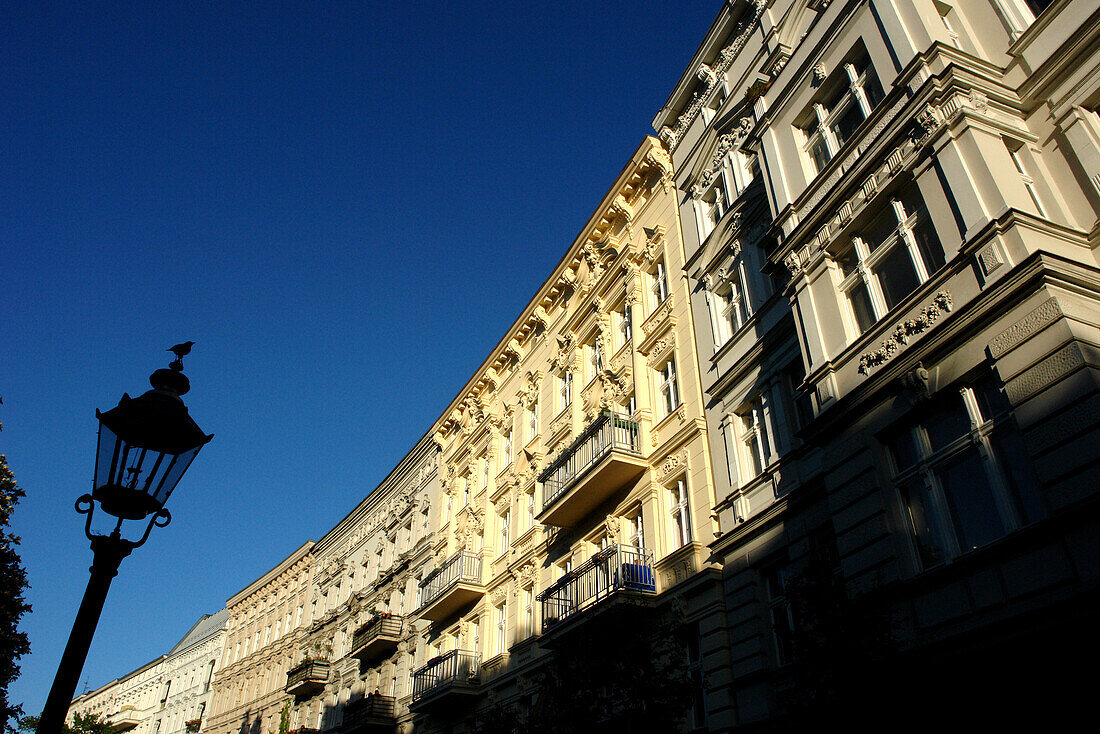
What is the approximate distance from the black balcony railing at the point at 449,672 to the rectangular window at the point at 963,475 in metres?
18.2

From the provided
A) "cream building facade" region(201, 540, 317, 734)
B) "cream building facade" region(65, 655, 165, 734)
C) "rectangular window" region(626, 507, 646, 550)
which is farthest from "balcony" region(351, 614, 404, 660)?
A: "cream building facade" region(65, 655, 165, 734)

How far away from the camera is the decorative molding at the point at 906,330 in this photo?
34.8 ft

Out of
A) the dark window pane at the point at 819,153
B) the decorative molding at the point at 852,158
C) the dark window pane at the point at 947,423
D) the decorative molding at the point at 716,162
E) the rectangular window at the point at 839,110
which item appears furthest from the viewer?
the decorative molding at the point at 716,162

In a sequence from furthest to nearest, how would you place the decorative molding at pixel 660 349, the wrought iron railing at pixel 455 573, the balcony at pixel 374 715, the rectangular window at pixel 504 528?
the balcony at pixel 374 715 < the rectangular window at pixel 504 528 < the wrought iron railing at pixel 455 573 < the decorative molding at pixel 660 349

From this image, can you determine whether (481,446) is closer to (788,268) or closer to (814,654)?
(788,268)

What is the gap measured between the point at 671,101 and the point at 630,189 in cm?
325

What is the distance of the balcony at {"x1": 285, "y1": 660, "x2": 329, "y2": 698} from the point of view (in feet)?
126

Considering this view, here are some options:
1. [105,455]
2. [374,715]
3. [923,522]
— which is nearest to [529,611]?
[374,715]

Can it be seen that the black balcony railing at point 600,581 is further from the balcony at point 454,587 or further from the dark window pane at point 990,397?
the dark window pane at point 990,397

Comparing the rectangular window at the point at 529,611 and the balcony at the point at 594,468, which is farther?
the rectangular window at the point at 529,611

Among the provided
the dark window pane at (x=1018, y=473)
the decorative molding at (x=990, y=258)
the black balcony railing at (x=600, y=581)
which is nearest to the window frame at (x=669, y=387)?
the black balcony railing at (x=600, y=581)

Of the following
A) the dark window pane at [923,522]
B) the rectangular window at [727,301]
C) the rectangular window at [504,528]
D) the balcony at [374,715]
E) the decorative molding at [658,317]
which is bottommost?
the dark window pane at [923,522]

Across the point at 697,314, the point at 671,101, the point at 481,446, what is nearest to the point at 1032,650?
the point at 697,314

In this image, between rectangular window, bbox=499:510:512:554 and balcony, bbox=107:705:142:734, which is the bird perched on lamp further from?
balcony, bbox=107:705:142:734
